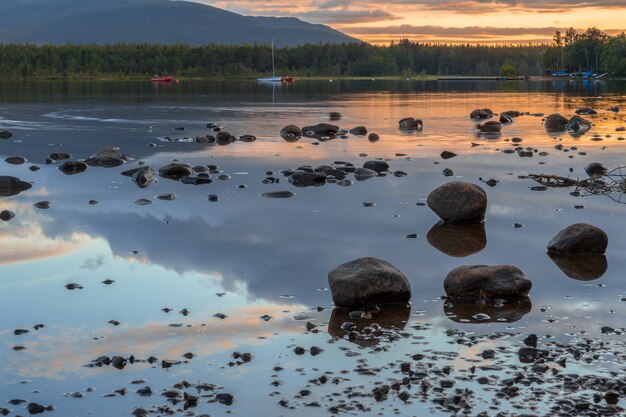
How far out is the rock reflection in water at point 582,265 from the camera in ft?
61.4

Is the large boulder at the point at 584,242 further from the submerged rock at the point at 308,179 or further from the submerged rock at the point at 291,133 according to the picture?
the submerged rock at the point at 291,133

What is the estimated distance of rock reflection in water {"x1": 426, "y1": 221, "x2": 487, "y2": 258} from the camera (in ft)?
70.6

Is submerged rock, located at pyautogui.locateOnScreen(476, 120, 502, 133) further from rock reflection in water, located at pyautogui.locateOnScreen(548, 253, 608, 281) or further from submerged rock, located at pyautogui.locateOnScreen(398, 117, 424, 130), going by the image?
rock reflection in water, located at pyautogui.locateOnScreen(548, 253, 608, 281)

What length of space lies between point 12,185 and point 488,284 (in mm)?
19660

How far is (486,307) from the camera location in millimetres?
16188

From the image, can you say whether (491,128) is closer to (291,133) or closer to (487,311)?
(291,133)

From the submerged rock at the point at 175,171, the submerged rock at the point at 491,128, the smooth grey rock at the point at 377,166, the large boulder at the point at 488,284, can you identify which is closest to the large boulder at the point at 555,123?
the submerged rock at the point at 491,128

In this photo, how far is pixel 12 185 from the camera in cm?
3072

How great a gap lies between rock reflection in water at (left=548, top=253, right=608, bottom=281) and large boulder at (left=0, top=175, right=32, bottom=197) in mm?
18138

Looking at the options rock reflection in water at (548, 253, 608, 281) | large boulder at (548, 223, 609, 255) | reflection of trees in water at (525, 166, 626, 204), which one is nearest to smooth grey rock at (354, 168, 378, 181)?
reflection of trees in water at (525, 166, 626, 204)

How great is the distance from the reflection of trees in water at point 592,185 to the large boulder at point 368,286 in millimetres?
13552

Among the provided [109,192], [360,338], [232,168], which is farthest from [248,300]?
[232,168]

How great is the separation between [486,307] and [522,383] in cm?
408

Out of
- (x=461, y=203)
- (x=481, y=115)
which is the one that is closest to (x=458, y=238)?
(x=461, y=203)
